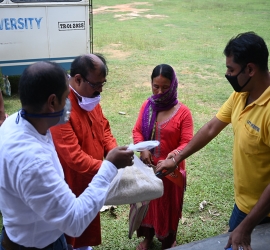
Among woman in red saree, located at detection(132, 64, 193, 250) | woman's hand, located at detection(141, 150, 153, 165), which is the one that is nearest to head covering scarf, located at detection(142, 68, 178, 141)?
woman in red saree, located at detection(132, 64, 193, 250)

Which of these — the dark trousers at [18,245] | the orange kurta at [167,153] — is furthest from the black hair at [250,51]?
the dark trousers at [18,245]

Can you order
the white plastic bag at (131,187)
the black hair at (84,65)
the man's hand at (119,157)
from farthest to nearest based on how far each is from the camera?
the black hair at (84,65)
the white plastic bag at (131,187)
the man's hand at (119,157)

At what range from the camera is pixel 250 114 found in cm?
219

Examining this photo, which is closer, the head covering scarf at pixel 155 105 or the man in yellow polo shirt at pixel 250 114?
the man in yellow polo shirt at pixel 250 114

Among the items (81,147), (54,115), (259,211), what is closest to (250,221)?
(259,211)

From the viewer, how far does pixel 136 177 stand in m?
2.38

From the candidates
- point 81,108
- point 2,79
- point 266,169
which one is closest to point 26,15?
point 2,79

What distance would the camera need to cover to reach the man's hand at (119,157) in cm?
185

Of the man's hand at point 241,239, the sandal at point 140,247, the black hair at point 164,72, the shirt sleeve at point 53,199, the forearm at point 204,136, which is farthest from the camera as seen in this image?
the sandal at point 140,247

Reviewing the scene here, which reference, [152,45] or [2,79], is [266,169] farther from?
[152,45]

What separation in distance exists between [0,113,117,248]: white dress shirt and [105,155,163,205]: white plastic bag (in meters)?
0.55

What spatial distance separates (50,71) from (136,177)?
1038 mm

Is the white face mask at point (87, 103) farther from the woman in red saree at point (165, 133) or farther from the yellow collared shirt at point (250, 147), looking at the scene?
the yellow collared shirt at point (250, 147)

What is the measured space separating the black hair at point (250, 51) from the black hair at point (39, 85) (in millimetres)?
1129
